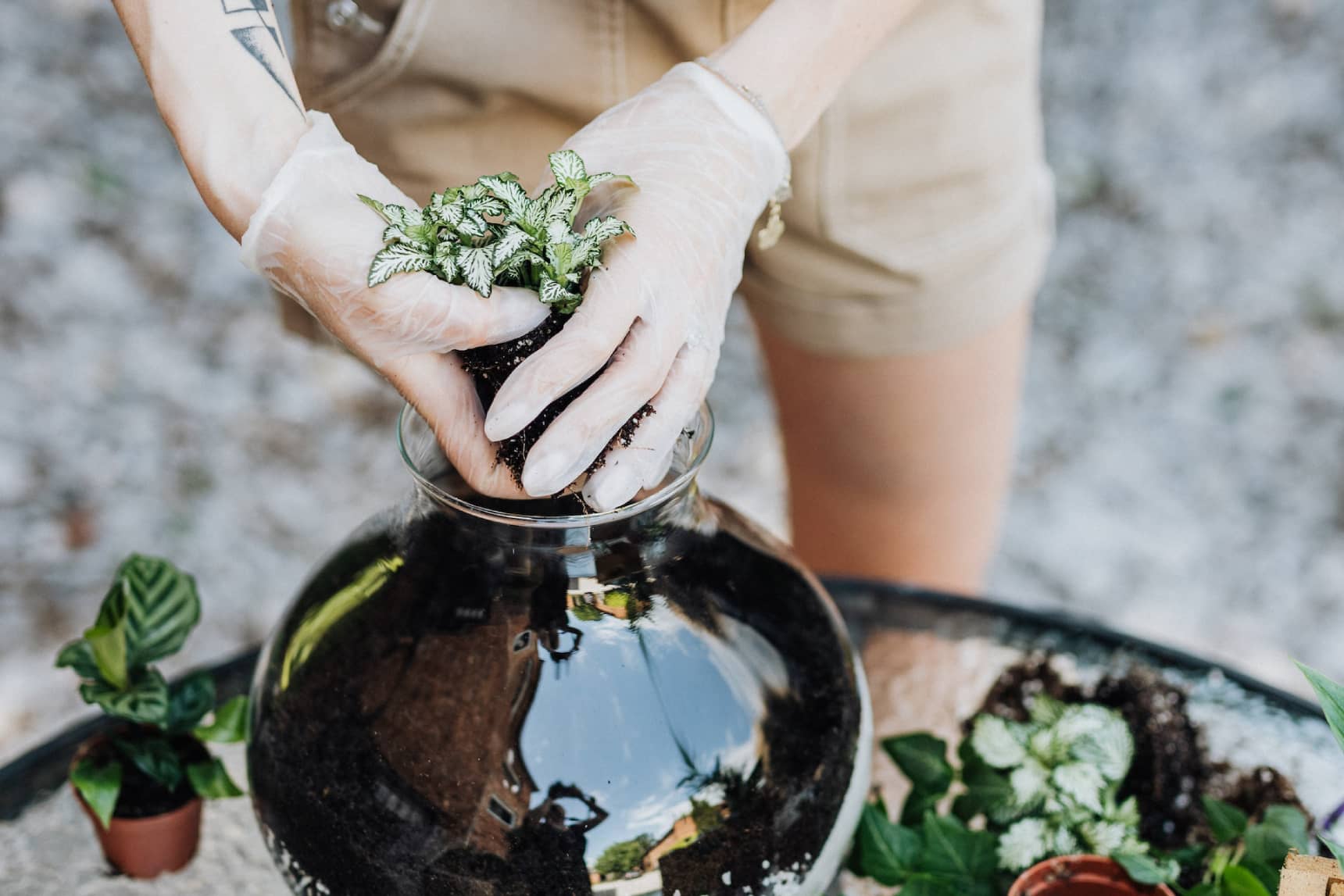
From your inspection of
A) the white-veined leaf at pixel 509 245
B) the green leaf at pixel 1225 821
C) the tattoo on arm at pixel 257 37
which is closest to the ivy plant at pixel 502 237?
the white-veined leaf at pixel 509 245

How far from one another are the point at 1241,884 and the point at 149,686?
81 centimetres

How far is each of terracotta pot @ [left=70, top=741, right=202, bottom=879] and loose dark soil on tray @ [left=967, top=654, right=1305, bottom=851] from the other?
0.72 metres

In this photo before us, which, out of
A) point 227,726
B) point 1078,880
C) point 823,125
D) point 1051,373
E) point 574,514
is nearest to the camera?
point 574,514

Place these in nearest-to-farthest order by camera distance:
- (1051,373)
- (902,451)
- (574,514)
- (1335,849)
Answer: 1. (1335,849)
2. (574,514)
3. (902,451)
4. (1051,373)

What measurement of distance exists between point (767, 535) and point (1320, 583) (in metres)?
1.89

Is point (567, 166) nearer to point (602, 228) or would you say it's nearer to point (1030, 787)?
point (602, 228)

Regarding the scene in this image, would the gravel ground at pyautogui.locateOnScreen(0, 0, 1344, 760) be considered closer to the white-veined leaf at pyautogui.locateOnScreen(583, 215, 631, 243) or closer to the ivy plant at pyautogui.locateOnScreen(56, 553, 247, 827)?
the ivy plant at pyautogui.locateOnScreen(56, 553, 247, 827)

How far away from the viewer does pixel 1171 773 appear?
97cm

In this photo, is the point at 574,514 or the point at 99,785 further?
the point at 99,785

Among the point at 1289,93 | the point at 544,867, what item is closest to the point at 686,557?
the point at 544,867

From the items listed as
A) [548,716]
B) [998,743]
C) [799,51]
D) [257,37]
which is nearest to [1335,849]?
[998,743]

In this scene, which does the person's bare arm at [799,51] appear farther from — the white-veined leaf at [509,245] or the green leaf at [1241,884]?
the green leaf at [1241,884]

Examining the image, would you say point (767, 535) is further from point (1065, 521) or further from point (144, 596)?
point (1065, 521)

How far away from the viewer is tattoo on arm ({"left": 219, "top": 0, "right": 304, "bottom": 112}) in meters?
0.87
